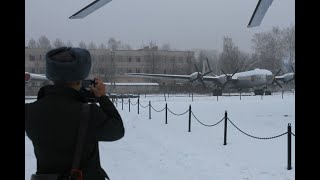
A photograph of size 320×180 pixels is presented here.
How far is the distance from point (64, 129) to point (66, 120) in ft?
0.15

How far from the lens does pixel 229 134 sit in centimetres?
1231

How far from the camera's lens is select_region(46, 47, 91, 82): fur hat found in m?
2.28

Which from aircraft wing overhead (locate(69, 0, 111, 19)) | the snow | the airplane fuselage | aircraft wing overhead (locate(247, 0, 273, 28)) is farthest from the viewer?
the airplane fuselage

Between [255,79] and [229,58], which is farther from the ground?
[229,58]

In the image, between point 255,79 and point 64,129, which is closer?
point 64,129

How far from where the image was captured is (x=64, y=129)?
220cm

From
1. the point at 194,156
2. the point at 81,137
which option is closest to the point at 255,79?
the point at 194,156

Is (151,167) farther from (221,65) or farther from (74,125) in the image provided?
(221,65)

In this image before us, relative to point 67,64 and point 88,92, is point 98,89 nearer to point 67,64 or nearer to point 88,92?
point 88,92

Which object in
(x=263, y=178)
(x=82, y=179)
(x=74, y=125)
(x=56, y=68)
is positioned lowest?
(x=263, y=178)

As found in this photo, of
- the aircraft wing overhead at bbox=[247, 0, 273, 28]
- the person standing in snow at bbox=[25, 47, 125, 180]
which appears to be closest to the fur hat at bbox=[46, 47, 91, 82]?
the person standing in snow at bbox=[25, 47, 125, 180]

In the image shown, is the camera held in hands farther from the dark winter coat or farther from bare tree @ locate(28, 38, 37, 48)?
bare tree @ locate(28, 38, 37, 48)
